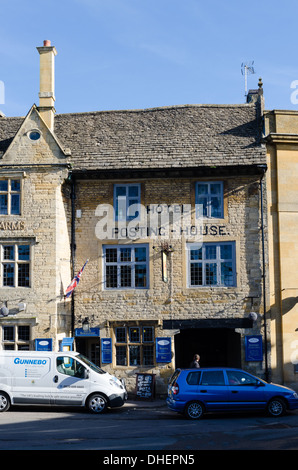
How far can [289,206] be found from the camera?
816 inches

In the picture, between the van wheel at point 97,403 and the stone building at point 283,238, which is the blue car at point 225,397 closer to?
the van wheel at point 97,403

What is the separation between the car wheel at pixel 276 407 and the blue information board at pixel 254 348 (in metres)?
4.53

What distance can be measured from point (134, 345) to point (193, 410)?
5.53 meters

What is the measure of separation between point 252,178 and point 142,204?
4242 mm

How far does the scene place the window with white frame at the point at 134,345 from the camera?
20.5 m

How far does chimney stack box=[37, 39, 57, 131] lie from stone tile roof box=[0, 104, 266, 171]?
42.6 inches

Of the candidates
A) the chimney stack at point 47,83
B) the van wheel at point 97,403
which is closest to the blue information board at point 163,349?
the van wheel at point 97,403

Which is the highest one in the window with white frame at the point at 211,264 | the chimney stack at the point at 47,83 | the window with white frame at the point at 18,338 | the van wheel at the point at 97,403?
the chimney stack at the point at 47,83

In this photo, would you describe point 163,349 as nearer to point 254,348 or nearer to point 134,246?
point 254,348

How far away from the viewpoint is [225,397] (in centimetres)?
1538

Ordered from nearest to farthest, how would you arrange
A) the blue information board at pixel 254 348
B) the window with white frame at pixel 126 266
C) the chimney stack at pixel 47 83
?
1. the blue information board at pixel 254 348
2. the window with white frame at pixel 126 266
3. the chimney stack at pixel 47 83

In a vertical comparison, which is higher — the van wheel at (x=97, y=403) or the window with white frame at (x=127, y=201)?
the window with white frame at (x=127, y=201)

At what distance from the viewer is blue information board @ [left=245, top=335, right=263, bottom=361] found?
2000cm

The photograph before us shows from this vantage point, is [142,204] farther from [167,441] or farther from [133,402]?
[167,441]
